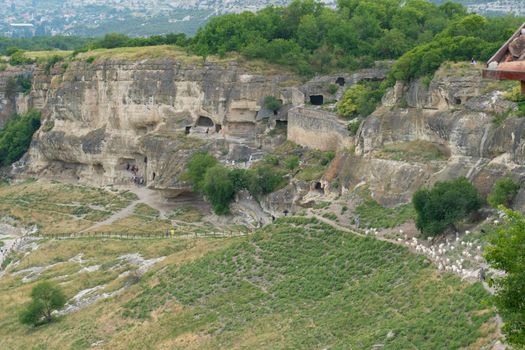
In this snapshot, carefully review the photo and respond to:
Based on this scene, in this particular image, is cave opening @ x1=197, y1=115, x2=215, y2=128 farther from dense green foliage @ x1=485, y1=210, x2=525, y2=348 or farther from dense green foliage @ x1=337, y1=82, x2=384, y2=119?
dense green foliage @ x1=485, y1=210, x2=525, y2=348

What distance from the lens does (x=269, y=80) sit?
6894 cm

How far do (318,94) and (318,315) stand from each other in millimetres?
32286

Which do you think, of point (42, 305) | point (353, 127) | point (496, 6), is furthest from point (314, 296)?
point (496, 6)

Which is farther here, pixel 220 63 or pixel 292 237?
pixel 220 63

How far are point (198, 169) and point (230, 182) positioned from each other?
168 inches

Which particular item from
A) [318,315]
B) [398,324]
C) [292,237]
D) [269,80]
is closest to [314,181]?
[292,237]

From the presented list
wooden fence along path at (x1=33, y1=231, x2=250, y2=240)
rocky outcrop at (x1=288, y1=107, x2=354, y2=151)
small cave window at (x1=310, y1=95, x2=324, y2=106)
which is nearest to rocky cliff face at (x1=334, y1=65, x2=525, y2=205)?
rocky outcrop at (x1=288, y1=107, x2=354, y2=151)

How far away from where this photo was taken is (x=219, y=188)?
200 feet

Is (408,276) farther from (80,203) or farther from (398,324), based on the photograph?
(80,203)

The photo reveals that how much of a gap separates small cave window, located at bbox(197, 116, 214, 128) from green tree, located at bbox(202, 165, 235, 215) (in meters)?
10.3

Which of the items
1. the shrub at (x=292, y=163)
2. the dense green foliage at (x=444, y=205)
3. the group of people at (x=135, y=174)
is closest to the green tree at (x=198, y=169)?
the shrub at (x=292, y=163)

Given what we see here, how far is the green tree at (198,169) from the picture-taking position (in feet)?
212

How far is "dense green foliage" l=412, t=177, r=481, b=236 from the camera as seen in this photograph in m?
39.5

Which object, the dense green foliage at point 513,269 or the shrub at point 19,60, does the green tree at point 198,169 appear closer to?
the shrub at point 19,60
